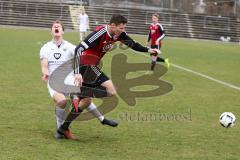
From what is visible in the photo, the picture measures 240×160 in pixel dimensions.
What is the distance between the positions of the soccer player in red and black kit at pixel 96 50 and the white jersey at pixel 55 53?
23 centimetres

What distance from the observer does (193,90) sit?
14016 millimetres

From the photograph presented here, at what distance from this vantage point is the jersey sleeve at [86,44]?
776cm

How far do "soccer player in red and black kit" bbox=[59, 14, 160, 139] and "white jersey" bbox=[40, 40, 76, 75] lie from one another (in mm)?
231

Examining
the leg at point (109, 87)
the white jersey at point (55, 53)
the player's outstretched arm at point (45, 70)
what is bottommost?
the leg at point (109, 87)

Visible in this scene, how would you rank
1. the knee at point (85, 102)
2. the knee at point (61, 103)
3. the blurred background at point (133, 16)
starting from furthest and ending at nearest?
1. the blurred background at point (133, 16)
2. the knee at point (85, 102)
3. the knee at point (61, 103)

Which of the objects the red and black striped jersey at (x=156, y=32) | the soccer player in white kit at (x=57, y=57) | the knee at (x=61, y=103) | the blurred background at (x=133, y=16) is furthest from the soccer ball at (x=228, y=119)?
the blurred background at (x=133, y=16)

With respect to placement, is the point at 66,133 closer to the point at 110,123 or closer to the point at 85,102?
the point at 85,102

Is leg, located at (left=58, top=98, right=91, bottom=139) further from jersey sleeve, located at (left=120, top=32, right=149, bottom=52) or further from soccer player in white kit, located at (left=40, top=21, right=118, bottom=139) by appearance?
jersey sleeve, located at (left=120, top=32, right=149, bottom=52)

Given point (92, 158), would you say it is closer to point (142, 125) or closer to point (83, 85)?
point (83, 85)

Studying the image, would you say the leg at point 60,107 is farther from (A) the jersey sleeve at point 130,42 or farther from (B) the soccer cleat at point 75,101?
(A) the jersey sleeve at point 130,42

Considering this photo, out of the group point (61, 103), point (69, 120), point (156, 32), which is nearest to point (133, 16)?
point (156, 32)

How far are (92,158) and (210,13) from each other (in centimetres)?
4937

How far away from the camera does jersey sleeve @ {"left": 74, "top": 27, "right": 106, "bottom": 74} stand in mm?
7762

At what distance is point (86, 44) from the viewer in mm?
7922
